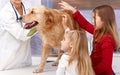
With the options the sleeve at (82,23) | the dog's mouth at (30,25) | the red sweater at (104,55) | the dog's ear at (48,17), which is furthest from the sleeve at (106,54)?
the dog's mouth at (30,25)

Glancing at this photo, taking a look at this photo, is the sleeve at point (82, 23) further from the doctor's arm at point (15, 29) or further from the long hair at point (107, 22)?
the doctor's arm at point (15, 29)

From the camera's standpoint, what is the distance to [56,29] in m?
1.50

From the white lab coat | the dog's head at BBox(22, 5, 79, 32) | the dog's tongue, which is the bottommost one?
the white lab coat

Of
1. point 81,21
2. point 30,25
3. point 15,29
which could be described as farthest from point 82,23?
point 15,29

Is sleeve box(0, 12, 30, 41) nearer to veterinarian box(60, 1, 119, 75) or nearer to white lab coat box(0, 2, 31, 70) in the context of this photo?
white lab coat box(0, 2, 31, 70)

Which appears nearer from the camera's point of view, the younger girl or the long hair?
the younger girl

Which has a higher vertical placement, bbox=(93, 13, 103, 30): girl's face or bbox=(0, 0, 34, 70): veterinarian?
bbox=(93, 13, 103, 30): girl's face

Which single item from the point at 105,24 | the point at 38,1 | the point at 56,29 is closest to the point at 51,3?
the point at 38,1

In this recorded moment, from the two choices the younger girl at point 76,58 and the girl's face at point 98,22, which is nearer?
the younger girl at point 76,58

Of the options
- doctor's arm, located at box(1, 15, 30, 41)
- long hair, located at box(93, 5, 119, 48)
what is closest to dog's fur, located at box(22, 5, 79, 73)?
doctor's arm, located at box(1, 15, 30, 41)

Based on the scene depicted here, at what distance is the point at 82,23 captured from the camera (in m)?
1.52

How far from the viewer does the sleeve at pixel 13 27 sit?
1.61 m

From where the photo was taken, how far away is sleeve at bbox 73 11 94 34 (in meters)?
1.51

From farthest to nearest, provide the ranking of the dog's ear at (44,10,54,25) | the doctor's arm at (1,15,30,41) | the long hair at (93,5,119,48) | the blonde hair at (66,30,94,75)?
1. the doctor's arm at (1,15,30,41)
2. the dog's ear at (44,10,54,25)
3. the long hair at (93,5,119,48)
4. the blonde hair at (66,30,94,75)
